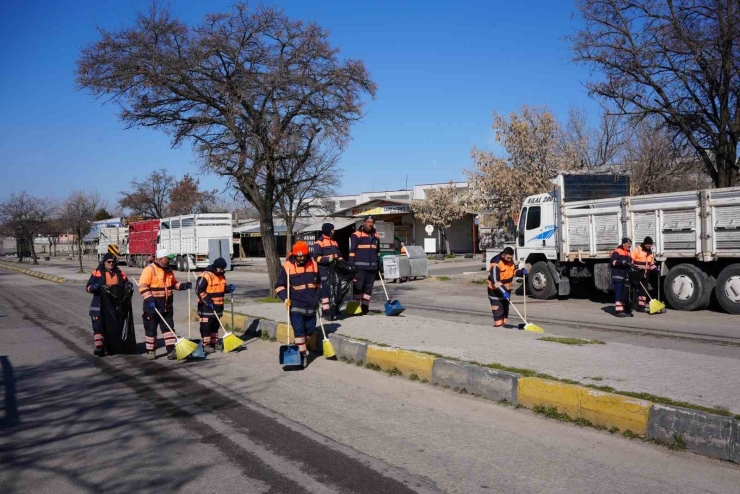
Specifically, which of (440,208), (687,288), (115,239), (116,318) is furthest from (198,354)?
(115,239)

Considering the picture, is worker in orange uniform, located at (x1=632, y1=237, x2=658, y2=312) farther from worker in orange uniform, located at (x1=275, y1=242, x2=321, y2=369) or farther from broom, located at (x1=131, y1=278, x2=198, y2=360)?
broom, located at (x1=131, y1=278, x2=198, y2=360)

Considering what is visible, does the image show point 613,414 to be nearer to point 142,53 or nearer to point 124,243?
point 142,53

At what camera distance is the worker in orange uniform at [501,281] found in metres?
10.7

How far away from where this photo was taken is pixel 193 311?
16.7 metres

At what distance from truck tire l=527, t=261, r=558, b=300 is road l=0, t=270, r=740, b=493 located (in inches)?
411

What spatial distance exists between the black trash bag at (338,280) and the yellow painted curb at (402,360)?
2995 millimetres

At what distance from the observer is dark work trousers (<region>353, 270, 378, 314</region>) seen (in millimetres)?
12195

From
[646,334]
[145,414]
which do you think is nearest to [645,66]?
[646,334]

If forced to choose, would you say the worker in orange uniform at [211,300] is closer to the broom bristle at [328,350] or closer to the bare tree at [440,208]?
the broom bristle at [328,350]

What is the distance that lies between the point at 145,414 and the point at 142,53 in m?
9.18

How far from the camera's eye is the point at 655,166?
27.4m

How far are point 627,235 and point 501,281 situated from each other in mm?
6151

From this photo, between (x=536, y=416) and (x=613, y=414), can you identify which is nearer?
(x=613, y=414)

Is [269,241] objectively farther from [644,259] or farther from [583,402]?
[583,402]
